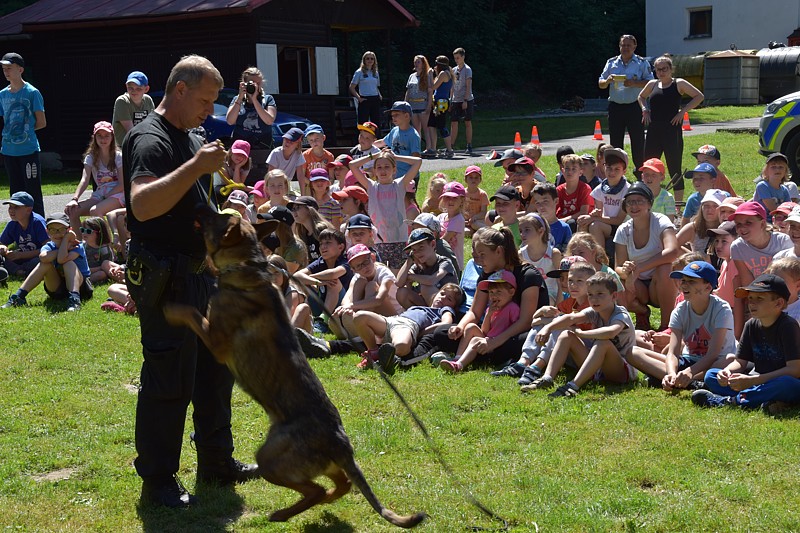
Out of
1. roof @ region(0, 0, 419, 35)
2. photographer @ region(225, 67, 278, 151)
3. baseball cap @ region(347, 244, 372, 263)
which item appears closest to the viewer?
baseball cap @ region(347, 244, 372, 263)

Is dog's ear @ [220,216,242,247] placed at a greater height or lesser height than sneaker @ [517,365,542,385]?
greater

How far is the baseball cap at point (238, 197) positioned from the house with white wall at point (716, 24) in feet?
115

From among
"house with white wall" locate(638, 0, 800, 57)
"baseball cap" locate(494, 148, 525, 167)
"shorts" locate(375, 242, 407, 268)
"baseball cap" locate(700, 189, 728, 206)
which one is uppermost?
"house with white wall" locate(638, 0, 800, 57)

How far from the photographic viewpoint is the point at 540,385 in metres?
6.61

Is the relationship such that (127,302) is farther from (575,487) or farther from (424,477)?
(575,487)

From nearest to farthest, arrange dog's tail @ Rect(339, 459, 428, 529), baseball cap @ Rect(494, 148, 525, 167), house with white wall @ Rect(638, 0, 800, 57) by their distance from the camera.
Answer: dog's tail @ Rect(339, 459, 428, 529), baseball cap @ Rect(494, 148, 525, 167), house with white wall @ Rect(638, 0, 800, 57)

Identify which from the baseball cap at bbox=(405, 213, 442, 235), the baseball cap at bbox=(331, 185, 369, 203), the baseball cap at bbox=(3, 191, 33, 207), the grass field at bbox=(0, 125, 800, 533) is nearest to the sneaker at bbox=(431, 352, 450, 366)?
the grass field at bbox=(0, 125, 800, 533)

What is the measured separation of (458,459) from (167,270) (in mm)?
2025

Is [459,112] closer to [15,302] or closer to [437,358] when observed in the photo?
[15,302]

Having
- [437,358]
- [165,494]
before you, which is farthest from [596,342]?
[165,494]

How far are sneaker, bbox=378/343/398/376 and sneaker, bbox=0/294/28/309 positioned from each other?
15.1 feet

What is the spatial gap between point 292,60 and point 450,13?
17547 mm

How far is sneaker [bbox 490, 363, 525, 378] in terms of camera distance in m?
6.94

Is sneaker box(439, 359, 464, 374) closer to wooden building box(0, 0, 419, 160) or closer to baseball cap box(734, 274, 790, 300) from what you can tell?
baseball cap box(734, 274, 790, 300)
